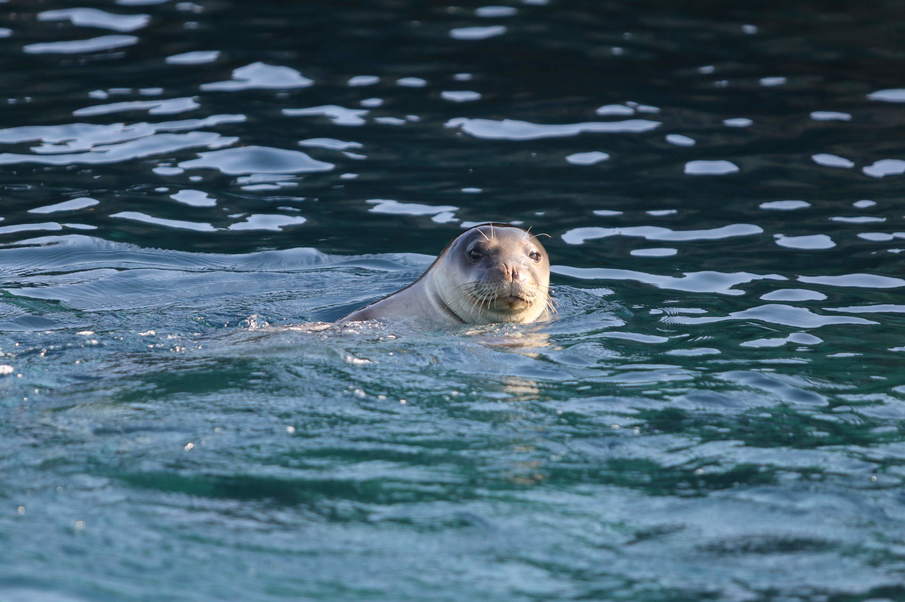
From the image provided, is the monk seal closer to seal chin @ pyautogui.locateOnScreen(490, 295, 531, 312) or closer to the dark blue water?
seal chin @ pyautogui.locateOnScreen(490, 295, 531, 312)

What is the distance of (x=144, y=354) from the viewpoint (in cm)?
682

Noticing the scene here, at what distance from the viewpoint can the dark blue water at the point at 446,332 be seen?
180 inches

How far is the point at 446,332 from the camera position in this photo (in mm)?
7723

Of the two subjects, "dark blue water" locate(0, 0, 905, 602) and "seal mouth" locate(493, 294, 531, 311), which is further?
"seal mouth" locate(493, 294, 531, 311)

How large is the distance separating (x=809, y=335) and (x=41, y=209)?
20.2ft

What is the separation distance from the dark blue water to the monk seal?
0.83 ft

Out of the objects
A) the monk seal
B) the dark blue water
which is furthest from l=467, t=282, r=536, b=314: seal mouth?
the dark blue water

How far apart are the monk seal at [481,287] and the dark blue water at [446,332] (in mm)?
252

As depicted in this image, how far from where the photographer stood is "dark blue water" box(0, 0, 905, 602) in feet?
15.0

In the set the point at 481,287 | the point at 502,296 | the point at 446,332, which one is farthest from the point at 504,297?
the point at 446,332

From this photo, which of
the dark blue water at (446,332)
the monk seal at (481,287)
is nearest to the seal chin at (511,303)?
the monk seal at (481,287)

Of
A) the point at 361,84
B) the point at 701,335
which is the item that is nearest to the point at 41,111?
the point at 361,84

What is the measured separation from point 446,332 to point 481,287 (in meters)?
0.38

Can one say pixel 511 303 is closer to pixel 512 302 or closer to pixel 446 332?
pixel 512 302
